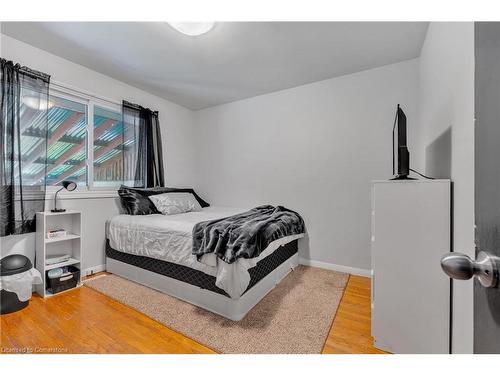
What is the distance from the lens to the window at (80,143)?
2157 millimetres

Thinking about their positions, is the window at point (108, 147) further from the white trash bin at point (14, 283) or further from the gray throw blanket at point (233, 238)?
the gray throw blanket at point (233, 238)

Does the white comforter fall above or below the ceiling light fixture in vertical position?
below

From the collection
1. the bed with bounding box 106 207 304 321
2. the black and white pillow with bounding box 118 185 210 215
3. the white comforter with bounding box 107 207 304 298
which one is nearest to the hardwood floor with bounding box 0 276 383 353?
the bed with bounding box 106 207 304 321

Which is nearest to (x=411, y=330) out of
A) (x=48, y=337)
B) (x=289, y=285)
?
(x=289, y=285)

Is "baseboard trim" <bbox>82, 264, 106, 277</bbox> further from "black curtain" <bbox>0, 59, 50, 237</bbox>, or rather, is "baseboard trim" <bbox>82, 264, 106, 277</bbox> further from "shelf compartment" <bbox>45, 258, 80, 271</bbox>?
"black curtain" <bbox>0, 59, 50, 237</bbox>

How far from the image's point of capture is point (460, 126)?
45.3 inches

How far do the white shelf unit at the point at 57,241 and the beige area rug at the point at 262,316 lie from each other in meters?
0.34

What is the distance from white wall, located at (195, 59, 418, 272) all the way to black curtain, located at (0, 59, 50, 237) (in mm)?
2290

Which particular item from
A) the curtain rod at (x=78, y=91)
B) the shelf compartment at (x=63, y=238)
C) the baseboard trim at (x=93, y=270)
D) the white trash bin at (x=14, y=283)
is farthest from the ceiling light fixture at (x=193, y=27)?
the baseboard trim at (x=93, y=270)

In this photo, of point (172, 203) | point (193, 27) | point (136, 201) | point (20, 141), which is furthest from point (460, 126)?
point (20, 141)

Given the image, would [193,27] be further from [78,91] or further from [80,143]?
[80,143]

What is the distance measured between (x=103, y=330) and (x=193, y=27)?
243 centimetres

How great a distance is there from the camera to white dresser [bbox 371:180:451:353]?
1.26 m

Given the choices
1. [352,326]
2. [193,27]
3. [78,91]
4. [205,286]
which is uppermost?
[193,27]
